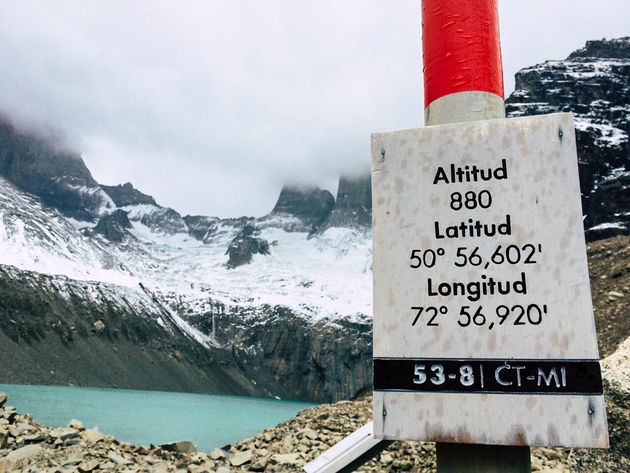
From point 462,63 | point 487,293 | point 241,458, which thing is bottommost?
point 241,458

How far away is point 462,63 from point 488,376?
143cm

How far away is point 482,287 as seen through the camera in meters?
2.10

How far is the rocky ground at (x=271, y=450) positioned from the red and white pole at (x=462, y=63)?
346 centimetres

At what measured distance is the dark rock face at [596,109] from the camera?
68938 mm

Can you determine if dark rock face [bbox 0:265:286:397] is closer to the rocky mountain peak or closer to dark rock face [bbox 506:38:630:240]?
dark rock face [bbox 506:38:630:240]

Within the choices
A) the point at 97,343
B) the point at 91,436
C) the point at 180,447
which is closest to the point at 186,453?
the point at 180,447

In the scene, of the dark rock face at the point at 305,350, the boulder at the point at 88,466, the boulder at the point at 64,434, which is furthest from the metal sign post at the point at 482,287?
the dark rock face at the point at 305,350

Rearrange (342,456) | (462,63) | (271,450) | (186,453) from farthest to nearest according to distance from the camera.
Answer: (186,453), (271,450), (342,456), (462,63)

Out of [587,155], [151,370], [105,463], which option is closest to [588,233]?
[587,155]

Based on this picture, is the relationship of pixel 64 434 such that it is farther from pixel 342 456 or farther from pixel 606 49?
pixel 606 49

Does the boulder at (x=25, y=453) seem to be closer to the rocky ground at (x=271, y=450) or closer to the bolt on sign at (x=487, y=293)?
the rocky ground at (x=271, y=450)

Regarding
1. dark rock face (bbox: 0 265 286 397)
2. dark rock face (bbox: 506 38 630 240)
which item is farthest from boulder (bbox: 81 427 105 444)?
dark rock face (bbox: 0 265 286 397)

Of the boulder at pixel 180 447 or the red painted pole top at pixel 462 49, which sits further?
the boulder at pixel 180 447

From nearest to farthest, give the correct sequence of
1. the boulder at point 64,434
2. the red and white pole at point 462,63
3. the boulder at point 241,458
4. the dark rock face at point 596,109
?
the red and white pole at point 462,63 < the boulder at point 64,434 < the boulder at point 241,458 < the dark rock face at point 596,109
